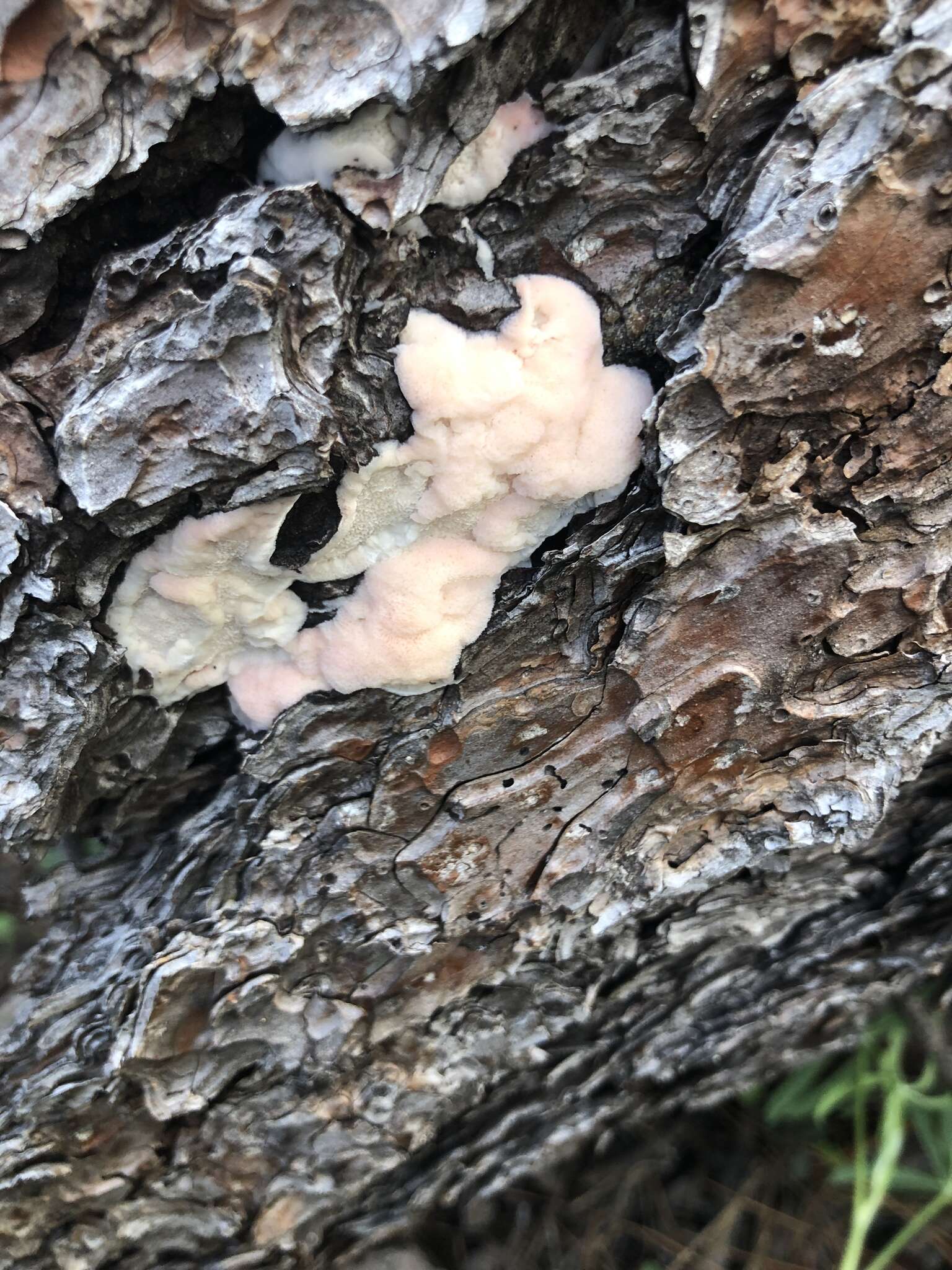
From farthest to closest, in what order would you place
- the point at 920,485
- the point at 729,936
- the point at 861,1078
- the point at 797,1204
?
the point at 797,1204
the point at 861,1078
the point at 729,936
the point at 920,485

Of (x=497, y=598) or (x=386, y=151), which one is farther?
(x=497, y=598)

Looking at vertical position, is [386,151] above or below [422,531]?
above

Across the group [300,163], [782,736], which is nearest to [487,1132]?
[782,736]

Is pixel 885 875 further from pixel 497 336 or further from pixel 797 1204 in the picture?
pixel 497 336

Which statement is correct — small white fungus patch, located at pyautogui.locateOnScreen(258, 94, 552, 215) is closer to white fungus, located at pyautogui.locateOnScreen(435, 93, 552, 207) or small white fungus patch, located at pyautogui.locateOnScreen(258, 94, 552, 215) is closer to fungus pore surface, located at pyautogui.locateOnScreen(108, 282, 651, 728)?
white fungus, located at pyautogui.locateOnScreen(435, 93, 552, 207)

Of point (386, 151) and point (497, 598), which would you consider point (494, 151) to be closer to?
point (386, 151)

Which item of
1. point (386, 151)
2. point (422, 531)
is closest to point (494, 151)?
point (386, 151)
